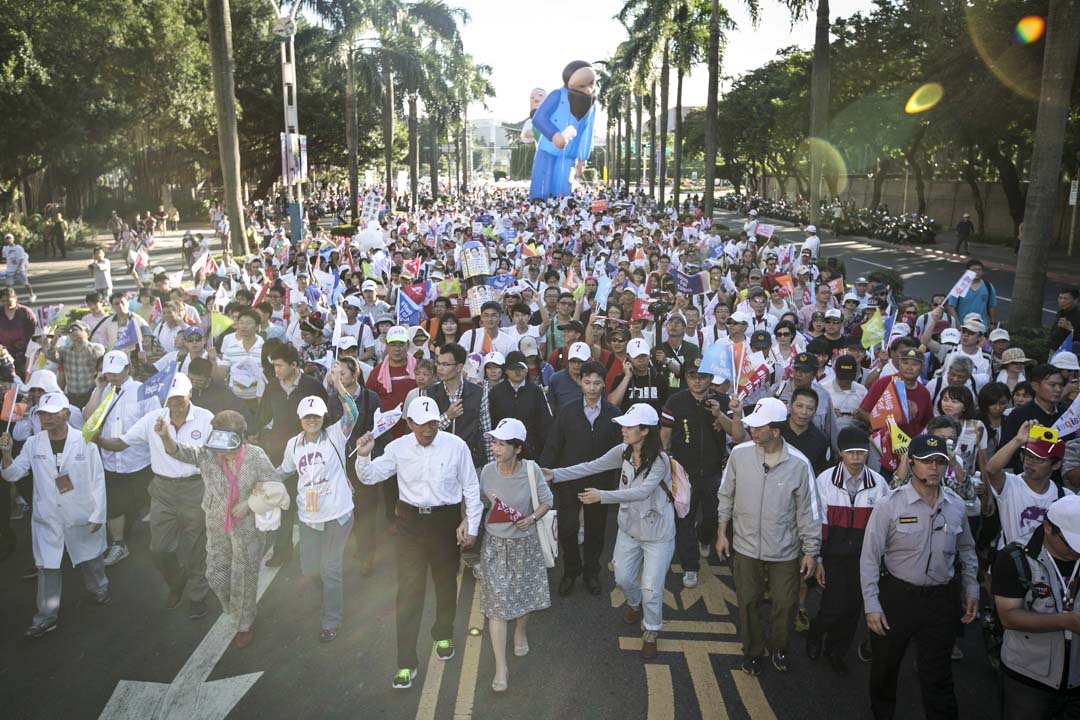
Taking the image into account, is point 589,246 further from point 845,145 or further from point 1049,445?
point 845,145

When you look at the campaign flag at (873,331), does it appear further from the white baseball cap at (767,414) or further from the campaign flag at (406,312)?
the campaign flag at (406,312)

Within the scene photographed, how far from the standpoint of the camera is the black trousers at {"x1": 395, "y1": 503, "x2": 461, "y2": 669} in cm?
489

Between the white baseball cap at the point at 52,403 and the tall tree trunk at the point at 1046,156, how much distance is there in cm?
1276

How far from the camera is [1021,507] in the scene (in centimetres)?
471

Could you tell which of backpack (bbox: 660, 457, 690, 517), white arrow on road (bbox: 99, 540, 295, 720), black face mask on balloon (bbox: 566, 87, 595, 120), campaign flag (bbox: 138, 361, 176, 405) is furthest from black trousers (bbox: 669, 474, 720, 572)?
black face mask on balloon (bbox: 566, 87, 595, 120)

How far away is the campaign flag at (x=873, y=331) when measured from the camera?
874 cm

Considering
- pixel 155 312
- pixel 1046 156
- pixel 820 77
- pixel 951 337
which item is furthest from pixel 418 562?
pixel 820 77

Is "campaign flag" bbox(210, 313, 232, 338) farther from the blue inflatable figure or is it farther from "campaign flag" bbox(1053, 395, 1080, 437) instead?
the blue inflatable figure

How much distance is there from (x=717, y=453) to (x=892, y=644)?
2267mm

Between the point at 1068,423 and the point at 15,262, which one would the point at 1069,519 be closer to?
the point at 1068,423

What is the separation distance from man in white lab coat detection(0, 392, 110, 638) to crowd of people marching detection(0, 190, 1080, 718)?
0.02m

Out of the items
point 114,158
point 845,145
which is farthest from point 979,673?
point 114,158

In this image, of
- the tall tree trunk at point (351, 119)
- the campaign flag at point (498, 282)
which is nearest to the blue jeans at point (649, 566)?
the campaign flag at point (498, 282)

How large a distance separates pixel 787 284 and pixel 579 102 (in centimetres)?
3095
